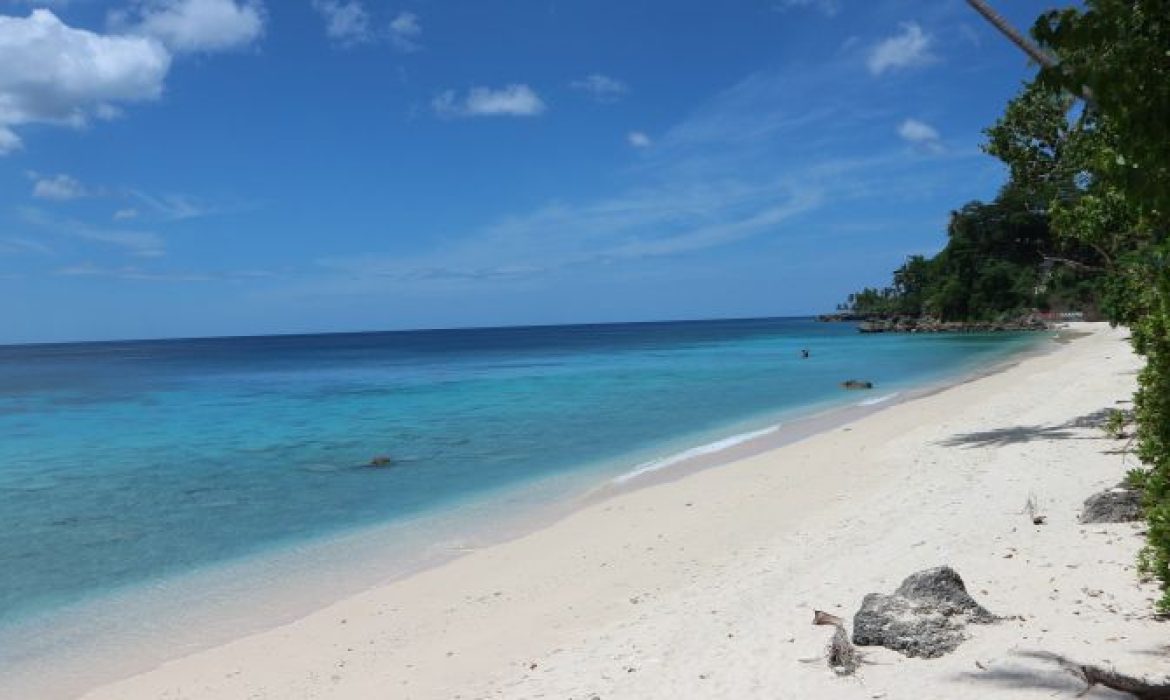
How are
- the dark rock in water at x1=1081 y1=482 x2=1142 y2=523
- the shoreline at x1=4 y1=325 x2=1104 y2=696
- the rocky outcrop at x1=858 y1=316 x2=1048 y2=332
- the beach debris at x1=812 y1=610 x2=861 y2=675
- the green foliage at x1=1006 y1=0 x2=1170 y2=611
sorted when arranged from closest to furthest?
the green foliage at x1=1006 y1=0 x2=1170 y2=611
the beach debris at x1=812 y1=610 x2=861 y2=675
the dark rock in water at x1=1081 y1=482 x2=1142 y2=523
the shoreline at x1=4 y1=325 x2=1104 y2=696
the rocky outcrop at x1=858 y1=316 x2=1048 y2=332

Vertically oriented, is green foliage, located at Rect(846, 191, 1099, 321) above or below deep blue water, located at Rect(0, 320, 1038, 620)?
above

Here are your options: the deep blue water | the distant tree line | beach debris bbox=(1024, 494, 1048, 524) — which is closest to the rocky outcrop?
the distant tree line

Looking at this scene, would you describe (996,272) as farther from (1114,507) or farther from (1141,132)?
(1141,132)

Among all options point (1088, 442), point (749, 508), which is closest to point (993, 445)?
point (1088, 442)

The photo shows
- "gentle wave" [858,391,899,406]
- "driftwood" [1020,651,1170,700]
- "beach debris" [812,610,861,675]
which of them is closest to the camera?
"driftwood" [1020,651,1170,700]

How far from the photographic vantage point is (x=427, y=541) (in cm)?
1304

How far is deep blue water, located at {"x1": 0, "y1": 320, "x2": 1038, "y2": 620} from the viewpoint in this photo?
13.9 metres

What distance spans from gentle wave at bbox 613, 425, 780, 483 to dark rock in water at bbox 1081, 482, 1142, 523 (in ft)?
31.5

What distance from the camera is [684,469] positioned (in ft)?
59.3

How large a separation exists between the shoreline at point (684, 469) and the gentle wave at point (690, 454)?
0.22m

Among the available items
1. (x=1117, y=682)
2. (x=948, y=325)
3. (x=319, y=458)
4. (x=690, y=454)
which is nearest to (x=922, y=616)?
(x=1117, y=682)

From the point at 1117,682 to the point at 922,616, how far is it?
63.9 inches

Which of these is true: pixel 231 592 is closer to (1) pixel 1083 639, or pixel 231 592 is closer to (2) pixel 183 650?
(2) pixel 183 650

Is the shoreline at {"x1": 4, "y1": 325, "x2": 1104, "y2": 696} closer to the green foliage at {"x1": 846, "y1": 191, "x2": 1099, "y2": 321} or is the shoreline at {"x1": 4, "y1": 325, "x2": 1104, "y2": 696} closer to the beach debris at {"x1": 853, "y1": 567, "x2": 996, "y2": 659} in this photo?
the beach debris at {"x1": 853, "y1": 567, "x2": 996, "y2": 659}
